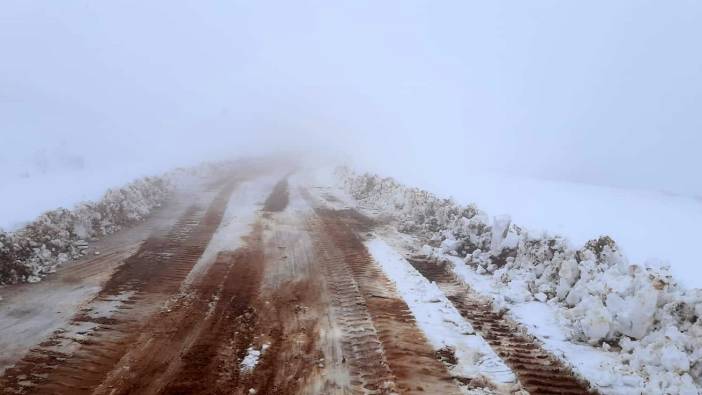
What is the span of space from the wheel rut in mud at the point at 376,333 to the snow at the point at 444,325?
14 cm

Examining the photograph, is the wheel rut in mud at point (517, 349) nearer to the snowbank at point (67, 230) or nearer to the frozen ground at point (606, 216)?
the frozen ground at point (606, 216)

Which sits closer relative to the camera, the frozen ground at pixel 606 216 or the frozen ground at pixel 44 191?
the frozen ground at pixel 606 216

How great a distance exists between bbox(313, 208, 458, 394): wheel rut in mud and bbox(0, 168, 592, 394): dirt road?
0.06 ft

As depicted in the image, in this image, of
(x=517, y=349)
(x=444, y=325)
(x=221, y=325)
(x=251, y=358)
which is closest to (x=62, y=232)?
(x=221, y=325)

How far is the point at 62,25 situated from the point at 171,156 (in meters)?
36.5

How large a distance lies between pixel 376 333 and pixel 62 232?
6.42 m

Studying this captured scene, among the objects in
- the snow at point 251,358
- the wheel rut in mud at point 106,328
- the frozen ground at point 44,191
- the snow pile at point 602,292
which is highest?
the snow pile at point 602,292

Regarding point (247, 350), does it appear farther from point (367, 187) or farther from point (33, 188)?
point (367, 187)

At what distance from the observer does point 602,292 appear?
221 inches

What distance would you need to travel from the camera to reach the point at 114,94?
136 feet

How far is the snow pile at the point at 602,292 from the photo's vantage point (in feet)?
14.4

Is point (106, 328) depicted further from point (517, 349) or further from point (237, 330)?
point (517, 349)

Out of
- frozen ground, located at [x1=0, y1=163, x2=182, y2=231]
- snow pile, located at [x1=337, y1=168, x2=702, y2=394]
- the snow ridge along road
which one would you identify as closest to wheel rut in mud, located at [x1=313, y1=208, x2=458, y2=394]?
the snow ridge along road

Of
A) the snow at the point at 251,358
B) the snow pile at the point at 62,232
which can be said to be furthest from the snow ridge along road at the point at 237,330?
the snow pile at the point at 62,232
